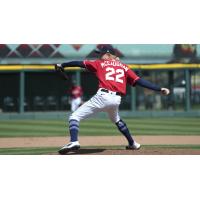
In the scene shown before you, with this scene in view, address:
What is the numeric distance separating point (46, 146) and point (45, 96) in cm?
1054

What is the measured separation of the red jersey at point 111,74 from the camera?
646cm

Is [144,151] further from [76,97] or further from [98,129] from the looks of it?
[76,97]

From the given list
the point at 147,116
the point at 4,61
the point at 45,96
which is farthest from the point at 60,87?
the point at 147,116

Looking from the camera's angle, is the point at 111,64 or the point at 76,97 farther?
the point at 76,97

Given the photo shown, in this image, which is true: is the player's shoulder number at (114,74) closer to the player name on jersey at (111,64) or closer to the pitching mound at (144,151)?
the player name on jersey at (111,64)

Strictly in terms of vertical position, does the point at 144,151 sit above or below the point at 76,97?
above

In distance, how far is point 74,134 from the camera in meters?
6.23

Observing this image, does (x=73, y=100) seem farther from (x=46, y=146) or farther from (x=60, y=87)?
(x=46, y=146)

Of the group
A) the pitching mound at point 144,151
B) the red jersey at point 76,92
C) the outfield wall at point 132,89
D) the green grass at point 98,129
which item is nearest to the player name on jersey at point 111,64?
the pitching mound at point 144,151

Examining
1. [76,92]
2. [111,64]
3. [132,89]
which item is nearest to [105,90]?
[111,64]

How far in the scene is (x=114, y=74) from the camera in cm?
653

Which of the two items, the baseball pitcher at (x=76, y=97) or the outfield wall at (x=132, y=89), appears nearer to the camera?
the baseball pitcher at (x=76, y=97)

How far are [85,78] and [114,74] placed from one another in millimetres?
11523

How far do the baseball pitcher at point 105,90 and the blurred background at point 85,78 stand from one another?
1004 centimetres
